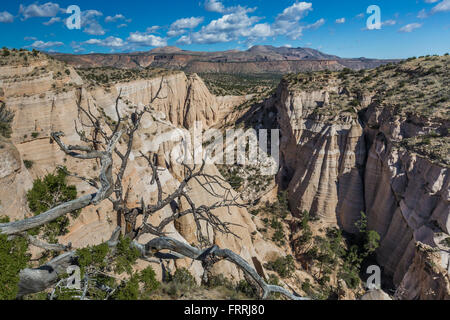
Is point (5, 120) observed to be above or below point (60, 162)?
above

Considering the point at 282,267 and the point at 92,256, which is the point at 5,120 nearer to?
the point at 92,256

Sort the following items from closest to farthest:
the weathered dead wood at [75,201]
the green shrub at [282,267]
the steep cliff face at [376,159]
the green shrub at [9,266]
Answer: the green shrub at [9,266]
the weathered dead wood at [75,201]
the steep cliff face at [376,159]
the green shrub at [282,267]

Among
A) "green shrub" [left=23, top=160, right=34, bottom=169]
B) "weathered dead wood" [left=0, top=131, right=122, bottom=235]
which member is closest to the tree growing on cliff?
"green shrub" [left=23, top=160, right=34, bottom=169]

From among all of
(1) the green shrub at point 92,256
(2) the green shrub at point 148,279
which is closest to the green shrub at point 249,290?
(2) the green shrub at point 148,279

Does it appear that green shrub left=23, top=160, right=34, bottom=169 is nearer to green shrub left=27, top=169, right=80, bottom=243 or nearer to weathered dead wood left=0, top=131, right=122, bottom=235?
green shrub left=27, top=169, right=80, bottom=243

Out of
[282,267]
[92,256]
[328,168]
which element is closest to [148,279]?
[92,256]

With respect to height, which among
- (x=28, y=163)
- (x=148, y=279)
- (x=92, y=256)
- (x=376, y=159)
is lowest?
(x=376, y=159)

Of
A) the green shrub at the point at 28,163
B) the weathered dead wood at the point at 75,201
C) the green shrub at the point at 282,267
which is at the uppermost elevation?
the weathered dead wood at the point at 75,201

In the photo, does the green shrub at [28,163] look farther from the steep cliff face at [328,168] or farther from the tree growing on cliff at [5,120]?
the steep cliff face at [328,168]
